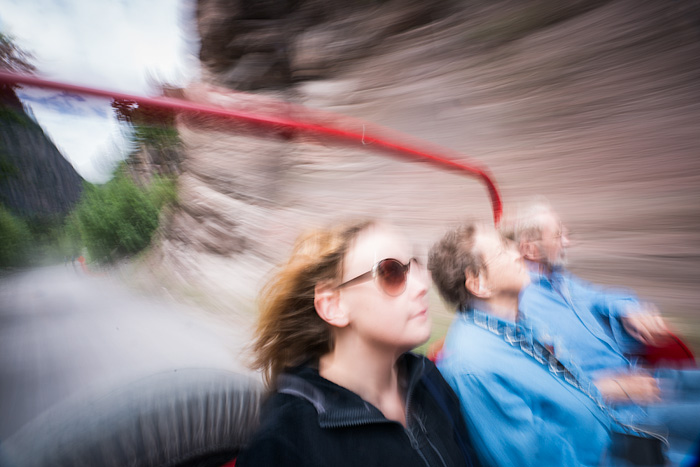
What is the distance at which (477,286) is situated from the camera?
106cm

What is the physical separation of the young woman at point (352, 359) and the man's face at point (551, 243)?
62 centimetres

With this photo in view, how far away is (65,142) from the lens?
689mm

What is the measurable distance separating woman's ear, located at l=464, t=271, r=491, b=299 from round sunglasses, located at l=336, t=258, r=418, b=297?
1.20 feet

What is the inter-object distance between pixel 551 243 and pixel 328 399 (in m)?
0.93

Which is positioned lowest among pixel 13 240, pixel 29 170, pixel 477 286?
pixel 477 286

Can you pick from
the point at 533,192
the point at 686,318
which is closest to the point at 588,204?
the point at 533,192

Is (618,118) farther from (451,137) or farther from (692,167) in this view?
(451,137)

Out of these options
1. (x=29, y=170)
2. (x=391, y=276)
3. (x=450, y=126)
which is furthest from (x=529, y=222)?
(x=29, y=170)

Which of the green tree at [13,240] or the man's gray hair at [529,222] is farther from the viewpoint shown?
the man's gray hair at [529,222]

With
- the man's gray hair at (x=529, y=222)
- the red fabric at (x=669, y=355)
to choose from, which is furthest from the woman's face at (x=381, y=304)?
the red fabric at (x=669, y=355)

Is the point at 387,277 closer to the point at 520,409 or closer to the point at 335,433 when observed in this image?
the point at 335,433

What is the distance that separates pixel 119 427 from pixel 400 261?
0.57 m

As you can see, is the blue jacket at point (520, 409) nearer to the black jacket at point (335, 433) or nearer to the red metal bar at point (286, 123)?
the black jacket at point (335, 433)

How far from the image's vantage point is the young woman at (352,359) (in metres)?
0.68
